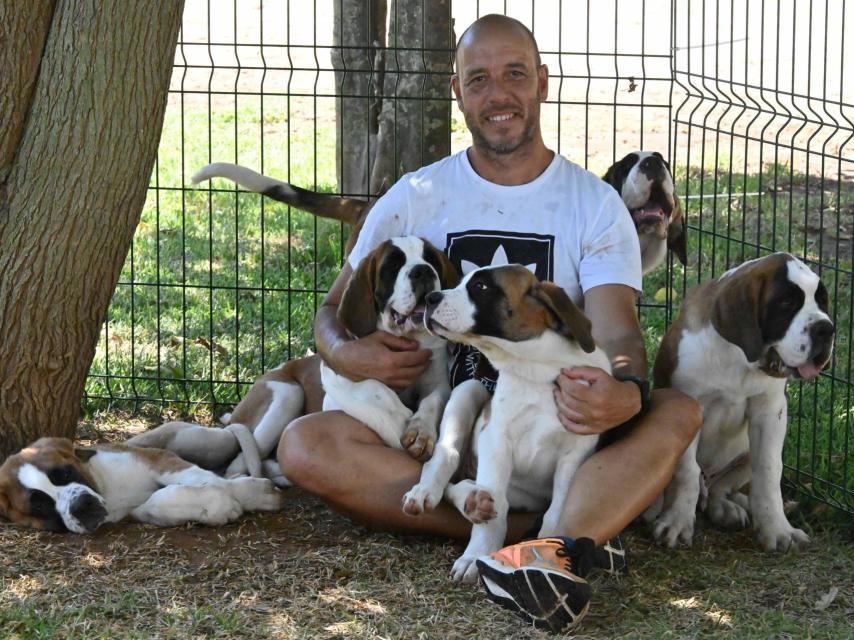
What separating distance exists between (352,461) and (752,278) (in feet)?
5.16

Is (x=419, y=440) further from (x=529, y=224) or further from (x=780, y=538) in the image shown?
(x=780, y=538)

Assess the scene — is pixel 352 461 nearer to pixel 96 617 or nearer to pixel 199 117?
pixel 96 617

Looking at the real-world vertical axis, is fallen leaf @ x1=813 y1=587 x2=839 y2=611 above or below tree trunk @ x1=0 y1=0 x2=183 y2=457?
below

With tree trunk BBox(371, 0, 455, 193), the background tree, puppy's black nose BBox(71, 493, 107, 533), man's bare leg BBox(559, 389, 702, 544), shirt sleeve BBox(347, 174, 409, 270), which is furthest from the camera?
tree trunk BBox(371, 0, 455, 193)

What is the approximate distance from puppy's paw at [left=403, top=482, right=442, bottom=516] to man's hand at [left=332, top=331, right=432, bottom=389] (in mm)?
549

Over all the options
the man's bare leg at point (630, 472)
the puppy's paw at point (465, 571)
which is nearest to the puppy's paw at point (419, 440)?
the puppy's paw at point (465, 571)

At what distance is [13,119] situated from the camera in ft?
16.5

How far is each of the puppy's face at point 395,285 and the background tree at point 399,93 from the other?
5.99 feet

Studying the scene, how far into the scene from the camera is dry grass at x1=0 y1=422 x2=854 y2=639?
388 centimetres

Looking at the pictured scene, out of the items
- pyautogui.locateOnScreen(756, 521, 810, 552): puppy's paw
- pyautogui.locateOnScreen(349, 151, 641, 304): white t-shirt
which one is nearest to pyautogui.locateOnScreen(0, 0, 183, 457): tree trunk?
pyautogui.locateOnScreen(349, 151, 641, 304): white t-shirt

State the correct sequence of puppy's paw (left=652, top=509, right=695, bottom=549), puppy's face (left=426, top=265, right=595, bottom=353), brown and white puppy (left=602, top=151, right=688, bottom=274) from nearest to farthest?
puppy's face (left=426, top=265, right=595, bottom=353) → puppy's paw (left=652, top=509, right=695, bottom=549) → brown and white puppy (left=602, top=151, right=688, bottom=274)

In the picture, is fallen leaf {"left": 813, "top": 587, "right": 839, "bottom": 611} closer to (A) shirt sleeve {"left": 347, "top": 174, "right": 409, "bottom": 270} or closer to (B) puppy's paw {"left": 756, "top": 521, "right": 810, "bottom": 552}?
(B) puppy's paw {"left": 756, "top": 521, "right": 810, "bottom": 552}

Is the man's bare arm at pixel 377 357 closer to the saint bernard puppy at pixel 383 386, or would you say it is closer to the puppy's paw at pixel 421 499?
the saint bernard puppy at pixel 383 386

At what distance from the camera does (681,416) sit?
4.41 metres
